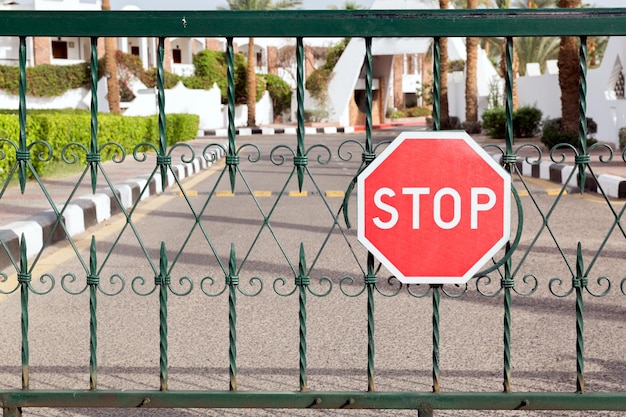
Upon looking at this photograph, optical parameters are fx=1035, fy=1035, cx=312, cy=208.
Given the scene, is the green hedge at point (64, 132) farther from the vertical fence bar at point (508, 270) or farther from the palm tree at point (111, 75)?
the palm tree at point (111, 75)

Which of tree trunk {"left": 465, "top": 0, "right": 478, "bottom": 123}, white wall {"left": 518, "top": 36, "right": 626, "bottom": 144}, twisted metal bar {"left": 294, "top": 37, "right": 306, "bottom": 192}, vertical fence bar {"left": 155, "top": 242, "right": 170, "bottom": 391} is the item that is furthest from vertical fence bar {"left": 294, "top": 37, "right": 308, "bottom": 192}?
tree trunk {"left": 465, "top": 0, "right": 478, "bottom": 123}

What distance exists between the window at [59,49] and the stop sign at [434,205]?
57418mm

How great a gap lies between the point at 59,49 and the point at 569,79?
42958 mm

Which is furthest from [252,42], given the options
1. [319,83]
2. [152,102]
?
[152,102]

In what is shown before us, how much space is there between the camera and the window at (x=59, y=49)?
58406mm

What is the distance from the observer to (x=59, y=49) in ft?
193

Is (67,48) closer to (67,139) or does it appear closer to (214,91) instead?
(214,91)

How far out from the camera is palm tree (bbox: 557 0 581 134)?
2083cm

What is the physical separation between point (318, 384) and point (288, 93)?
178 ft

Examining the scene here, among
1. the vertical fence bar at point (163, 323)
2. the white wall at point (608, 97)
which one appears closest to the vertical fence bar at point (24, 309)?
the vertical fence bar at point (163, 323)

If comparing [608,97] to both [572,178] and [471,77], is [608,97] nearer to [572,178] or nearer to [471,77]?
[471,77]

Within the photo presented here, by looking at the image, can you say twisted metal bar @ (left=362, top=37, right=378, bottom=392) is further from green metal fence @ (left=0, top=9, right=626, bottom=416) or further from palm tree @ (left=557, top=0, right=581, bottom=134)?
palm tree @ (left=557, top=0, right=581, bottom=134)

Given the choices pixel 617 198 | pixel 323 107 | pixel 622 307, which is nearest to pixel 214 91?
pixel 323 107

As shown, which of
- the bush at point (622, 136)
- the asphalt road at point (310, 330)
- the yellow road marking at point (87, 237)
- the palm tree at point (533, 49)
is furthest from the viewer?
the palm tree at point (533, 49)
